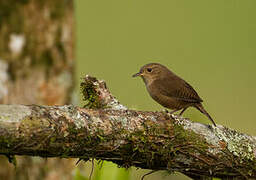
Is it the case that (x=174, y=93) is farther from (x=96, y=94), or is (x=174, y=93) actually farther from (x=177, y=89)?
(x=96, y=94)

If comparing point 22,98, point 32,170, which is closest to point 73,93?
point 22,98

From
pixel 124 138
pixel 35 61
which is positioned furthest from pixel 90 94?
pixel 35 61

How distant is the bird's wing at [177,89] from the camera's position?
5609 mm

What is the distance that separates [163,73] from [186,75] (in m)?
7.71

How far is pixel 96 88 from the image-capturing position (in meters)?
4.10

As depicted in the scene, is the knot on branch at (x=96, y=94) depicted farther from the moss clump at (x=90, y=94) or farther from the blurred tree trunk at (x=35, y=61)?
the blurred tree trunk at (x=35, y=61)

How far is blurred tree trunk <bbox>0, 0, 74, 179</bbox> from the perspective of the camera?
5422 mm

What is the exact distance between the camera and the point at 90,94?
4141mm

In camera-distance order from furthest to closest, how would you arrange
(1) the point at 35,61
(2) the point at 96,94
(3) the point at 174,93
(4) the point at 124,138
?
1. (3) the point at 174,93
2. (1) the point at 35,61
3. (2) the point at 96,94
4. (4) the point at 124,138

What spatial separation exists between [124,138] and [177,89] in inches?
101

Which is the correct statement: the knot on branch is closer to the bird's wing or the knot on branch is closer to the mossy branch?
Result: the mossy branch

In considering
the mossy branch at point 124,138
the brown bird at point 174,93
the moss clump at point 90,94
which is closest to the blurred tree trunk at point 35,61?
the brown bird at point 174,93

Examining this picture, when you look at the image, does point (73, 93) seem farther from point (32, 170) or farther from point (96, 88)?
point (96, 88)

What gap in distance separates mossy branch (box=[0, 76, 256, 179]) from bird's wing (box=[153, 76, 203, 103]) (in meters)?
1.62
